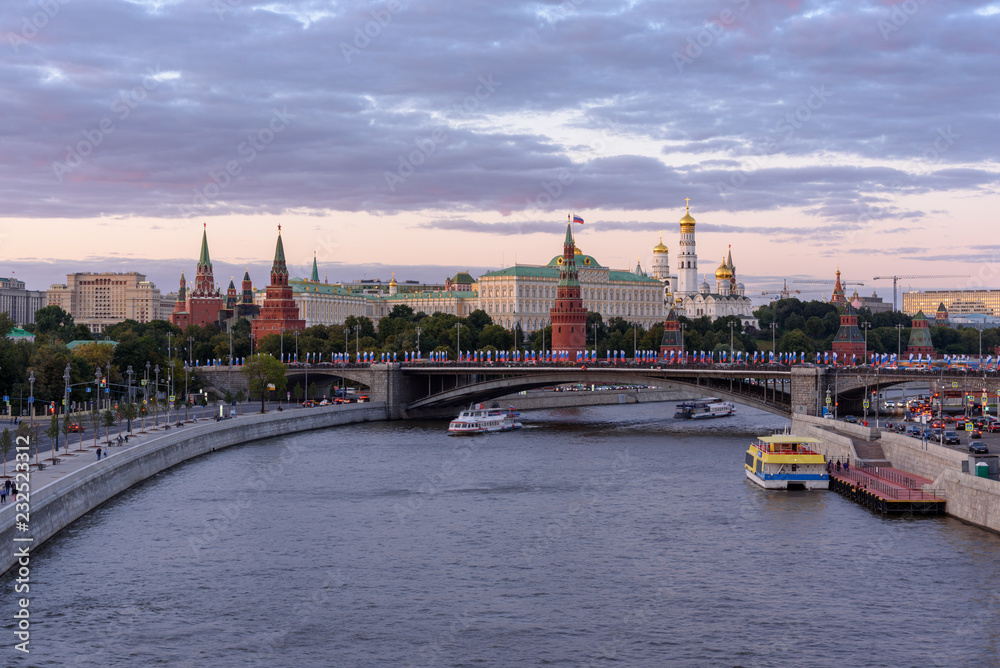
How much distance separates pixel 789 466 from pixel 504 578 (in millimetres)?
22731

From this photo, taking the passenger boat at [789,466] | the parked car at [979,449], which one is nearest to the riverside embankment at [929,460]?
the parked car at [979,449]

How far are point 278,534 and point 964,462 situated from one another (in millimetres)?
26644

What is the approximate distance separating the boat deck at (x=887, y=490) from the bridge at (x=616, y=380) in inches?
769

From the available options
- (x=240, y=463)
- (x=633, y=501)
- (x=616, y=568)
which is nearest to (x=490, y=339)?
(x=240, y=463)

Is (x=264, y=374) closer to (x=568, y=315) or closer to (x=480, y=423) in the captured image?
(x=480, y=423)

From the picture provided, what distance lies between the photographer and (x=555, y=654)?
29.5m

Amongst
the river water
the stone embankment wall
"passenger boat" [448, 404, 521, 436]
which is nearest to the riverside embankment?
the river water

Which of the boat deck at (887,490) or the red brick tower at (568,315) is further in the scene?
the red brick tower at (568,315)

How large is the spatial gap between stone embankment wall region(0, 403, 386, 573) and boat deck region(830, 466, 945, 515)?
1252 inches

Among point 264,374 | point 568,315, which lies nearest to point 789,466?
point 264,374

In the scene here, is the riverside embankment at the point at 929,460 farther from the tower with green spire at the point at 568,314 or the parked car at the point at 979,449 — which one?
the tower with green spire at the point at 568,314

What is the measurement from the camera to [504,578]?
3662 centimetres

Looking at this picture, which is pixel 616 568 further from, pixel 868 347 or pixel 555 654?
pixel 868 347

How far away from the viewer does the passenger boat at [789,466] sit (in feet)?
179
